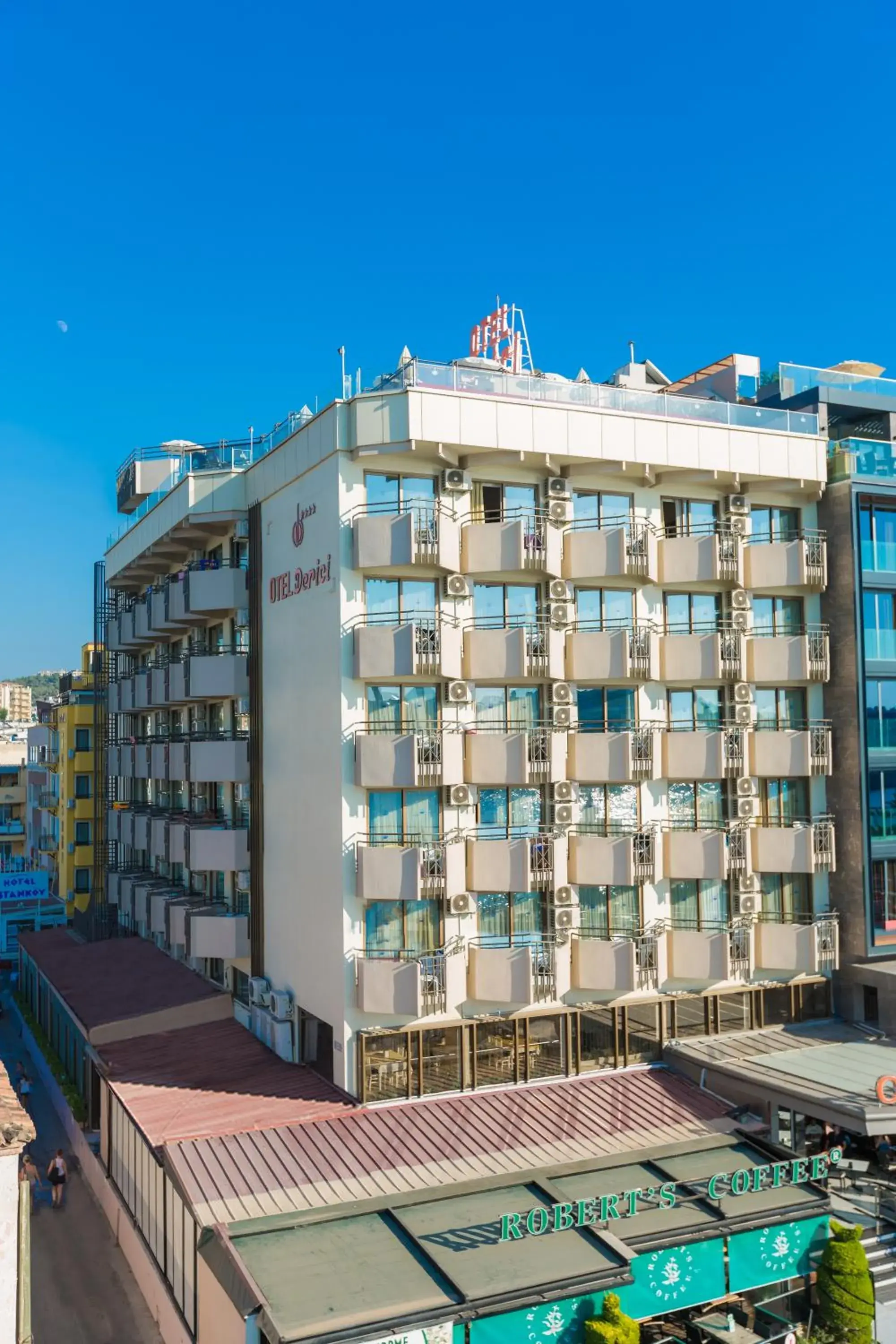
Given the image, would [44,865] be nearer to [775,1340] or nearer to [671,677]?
[671,677]

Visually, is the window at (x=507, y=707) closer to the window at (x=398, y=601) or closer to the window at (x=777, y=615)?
the window at (x=398, y=601)

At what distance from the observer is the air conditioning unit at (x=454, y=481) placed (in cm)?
2677

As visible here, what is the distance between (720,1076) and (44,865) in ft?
184

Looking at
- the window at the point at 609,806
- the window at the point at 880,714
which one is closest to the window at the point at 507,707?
the window at the point at 609,806

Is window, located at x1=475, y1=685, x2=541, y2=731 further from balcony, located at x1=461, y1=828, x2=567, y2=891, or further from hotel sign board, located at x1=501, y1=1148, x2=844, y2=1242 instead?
hotel sign board, located at x1=501, y1=1148, x2=844, y2=1242

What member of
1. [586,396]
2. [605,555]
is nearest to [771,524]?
[605,555]

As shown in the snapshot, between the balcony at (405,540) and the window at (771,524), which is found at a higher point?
the window at (771,524)

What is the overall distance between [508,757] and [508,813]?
1.66 meters

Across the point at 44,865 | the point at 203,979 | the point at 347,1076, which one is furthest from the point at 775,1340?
the point at 44,865

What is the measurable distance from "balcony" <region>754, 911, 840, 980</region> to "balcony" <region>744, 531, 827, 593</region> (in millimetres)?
9365

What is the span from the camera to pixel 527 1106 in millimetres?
25578

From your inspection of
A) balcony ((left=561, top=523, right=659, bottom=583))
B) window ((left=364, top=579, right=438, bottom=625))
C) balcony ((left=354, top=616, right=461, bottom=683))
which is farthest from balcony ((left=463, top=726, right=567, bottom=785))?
balcony ((left=561, top=523, right=659, bottom=583))

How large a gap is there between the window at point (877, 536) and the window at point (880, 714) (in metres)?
3.33

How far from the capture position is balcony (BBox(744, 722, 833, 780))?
29.2 m
